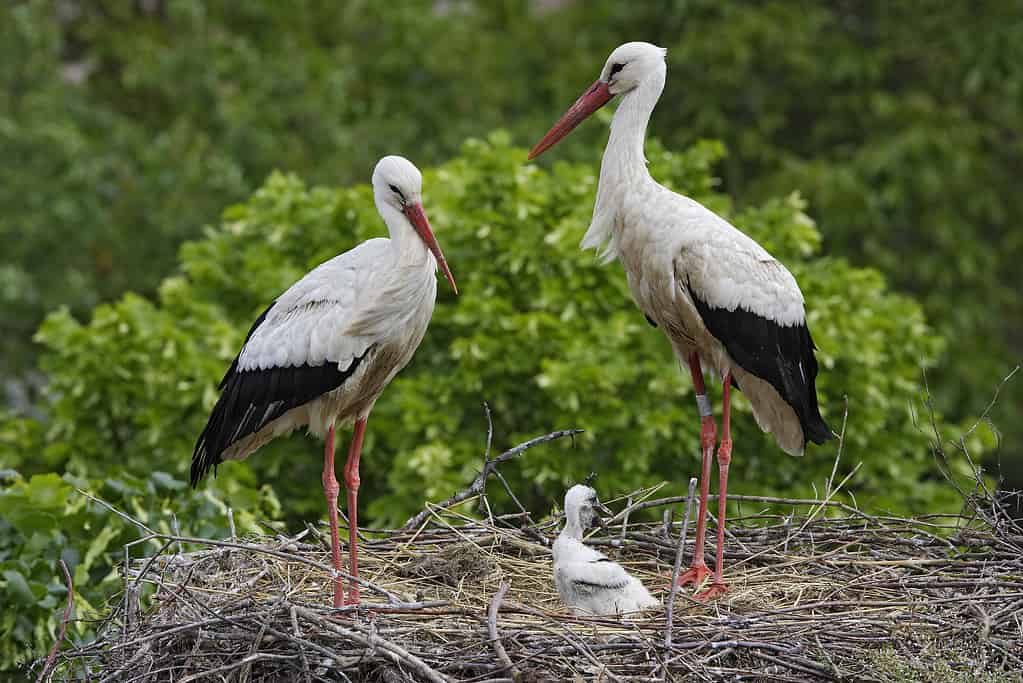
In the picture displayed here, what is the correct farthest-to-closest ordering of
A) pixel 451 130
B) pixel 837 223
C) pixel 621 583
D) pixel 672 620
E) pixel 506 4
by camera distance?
pixel 506 4
pixel 451 130
pixel 837 223
pixel 621 583
pixel 672 620

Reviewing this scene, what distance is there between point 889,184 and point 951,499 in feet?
30.1

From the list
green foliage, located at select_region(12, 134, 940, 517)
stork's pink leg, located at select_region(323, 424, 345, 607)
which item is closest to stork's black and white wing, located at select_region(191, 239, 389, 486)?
stork's pink leg, located at select_region(323, 424, 345, 607)

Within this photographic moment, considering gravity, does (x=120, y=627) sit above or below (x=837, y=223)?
above

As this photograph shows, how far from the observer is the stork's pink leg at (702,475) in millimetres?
5871

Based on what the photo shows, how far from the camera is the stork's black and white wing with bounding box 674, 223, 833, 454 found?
18.8 feet

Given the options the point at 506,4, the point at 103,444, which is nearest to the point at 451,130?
the point at 506,4

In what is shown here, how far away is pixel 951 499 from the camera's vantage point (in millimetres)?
8523

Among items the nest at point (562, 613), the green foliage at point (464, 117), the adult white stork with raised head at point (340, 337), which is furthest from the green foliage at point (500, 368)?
the green foliage at point (464, 117)

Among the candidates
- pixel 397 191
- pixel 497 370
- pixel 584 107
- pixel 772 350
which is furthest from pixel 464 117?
pixel 397 191

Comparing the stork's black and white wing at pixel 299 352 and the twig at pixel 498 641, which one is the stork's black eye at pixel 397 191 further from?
the twig at pixel 498 641

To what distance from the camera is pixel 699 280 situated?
5.74 metres

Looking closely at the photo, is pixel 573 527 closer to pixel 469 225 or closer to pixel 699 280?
pixel 699 280

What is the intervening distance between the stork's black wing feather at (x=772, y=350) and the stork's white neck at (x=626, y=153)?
0.48m

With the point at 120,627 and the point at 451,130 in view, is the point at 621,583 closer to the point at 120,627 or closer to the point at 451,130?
the point at 120,627
